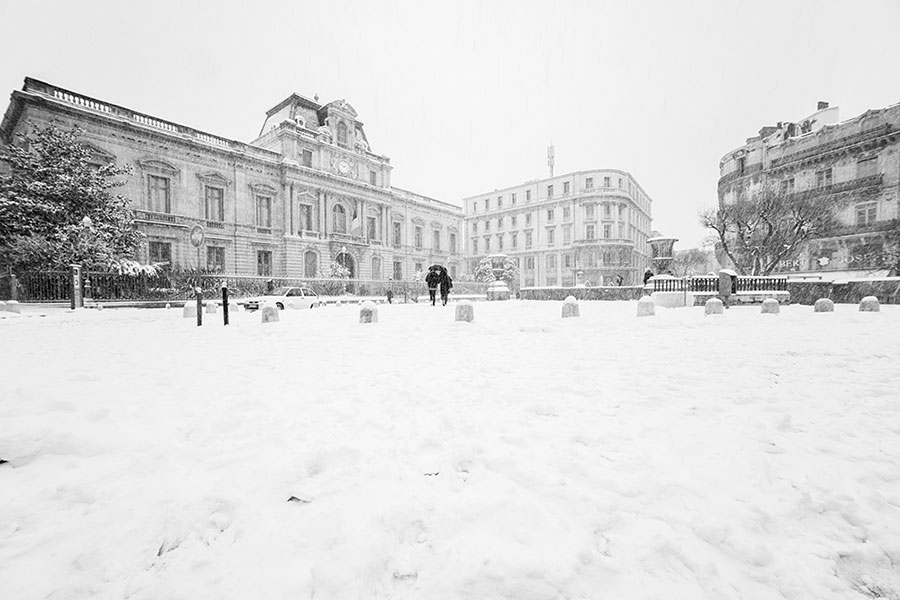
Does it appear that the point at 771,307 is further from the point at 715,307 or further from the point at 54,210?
the point at 54,210

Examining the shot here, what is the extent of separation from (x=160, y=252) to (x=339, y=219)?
1434 centimetres

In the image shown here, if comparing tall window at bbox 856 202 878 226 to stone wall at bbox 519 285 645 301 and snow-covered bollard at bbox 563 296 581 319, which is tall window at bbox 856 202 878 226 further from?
snow-covered bollard at bbox 563 296 581 319

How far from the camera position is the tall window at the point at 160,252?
24578 millimetres

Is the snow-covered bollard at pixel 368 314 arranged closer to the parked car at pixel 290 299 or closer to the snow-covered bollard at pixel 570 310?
the snow-covered bollard at pixel 570 310

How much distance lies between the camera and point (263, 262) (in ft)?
99.0

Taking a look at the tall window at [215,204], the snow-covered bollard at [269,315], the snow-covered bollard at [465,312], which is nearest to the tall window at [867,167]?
the snow-covered bollard at [465,312]

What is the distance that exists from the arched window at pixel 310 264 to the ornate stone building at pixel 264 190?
0.09 meters

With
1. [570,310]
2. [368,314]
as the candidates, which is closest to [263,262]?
[368,314]

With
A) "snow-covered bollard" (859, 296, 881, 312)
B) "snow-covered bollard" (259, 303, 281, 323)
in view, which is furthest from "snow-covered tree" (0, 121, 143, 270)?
"snow-covered bollard" (859, 296, 881, 312)

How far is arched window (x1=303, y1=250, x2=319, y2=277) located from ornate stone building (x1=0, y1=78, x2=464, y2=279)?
91mm

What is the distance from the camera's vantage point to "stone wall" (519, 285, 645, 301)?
19.9m

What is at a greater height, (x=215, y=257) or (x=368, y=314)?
(x=215, y=257)

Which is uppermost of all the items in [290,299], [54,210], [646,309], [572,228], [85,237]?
[572,228]

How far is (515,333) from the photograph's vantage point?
775 centimetres
